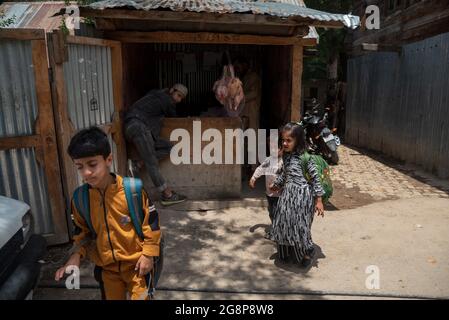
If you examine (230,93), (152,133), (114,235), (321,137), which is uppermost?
(230,93)

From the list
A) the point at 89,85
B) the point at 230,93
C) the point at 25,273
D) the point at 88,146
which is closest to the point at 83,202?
the point at 88,146

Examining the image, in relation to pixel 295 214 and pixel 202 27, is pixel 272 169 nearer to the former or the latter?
pixel 295 214

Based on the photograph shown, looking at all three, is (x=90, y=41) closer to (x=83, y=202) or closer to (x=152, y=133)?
(x=152, y=133)

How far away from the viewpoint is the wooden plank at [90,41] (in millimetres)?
4371

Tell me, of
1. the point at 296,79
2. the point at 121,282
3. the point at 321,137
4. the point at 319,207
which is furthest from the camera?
the point at 321,137

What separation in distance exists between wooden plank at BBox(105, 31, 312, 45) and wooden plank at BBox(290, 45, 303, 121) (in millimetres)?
159

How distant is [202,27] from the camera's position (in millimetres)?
5961

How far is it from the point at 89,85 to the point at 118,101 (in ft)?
2.54

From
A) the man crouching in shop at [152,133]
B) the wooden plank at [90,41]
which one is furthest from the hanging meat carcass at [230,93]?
the wooden plank at [90,41]

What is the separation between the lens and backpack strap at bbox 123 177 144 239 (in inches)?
93.7

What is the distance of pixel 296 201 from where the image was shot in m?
4.09

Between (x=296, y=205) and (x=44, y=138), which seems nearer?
(x=296, y=205)

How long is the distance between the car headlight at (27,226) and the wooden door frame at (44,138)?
112 centimetres
